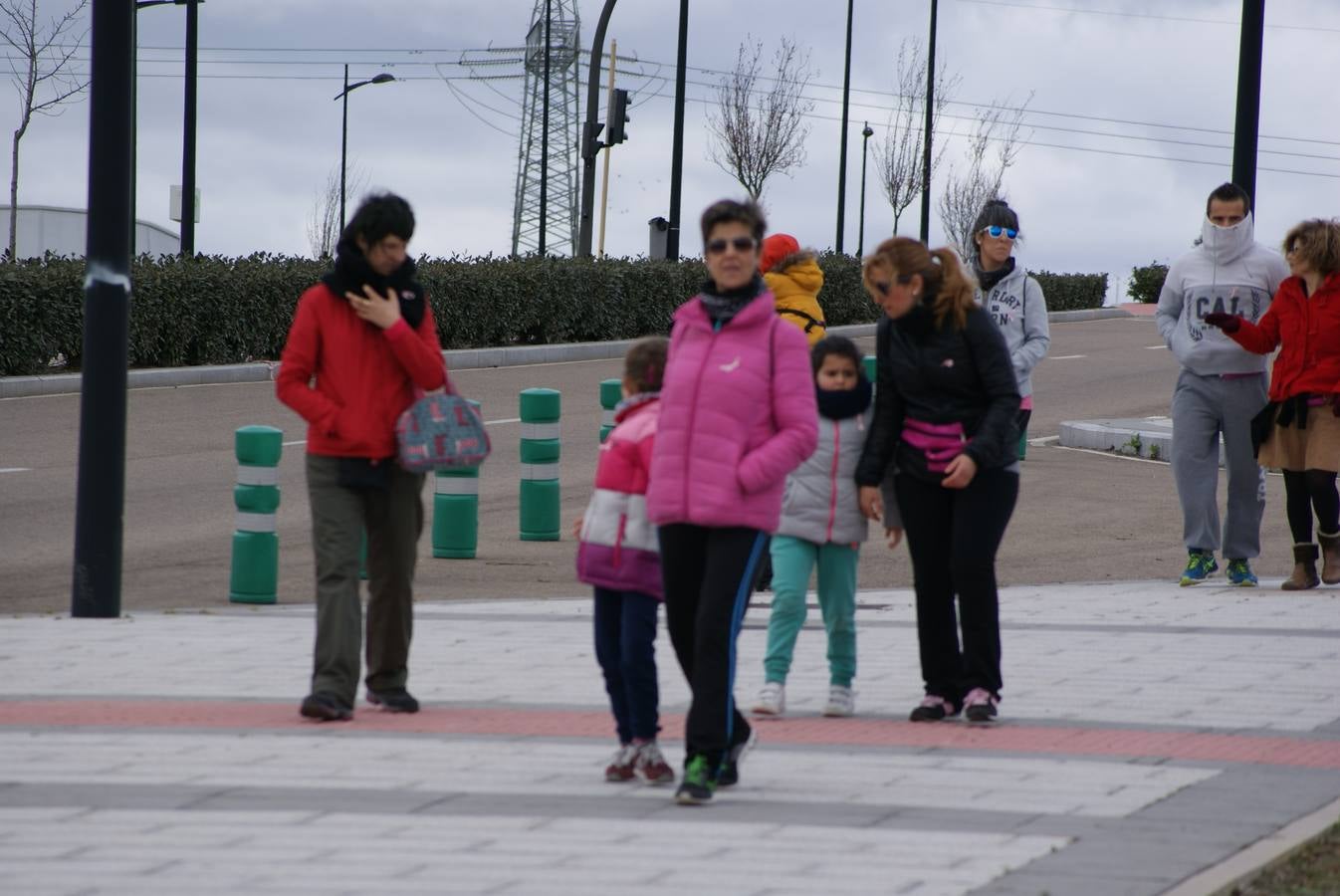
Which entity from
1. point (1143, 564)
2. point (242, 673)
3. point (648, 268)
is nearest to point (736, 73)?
point (648, 268)

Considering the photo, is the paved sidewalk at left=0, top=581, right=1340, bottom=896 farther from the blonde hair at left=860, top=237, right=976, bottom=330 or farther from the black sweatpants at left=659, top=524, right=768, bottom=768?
the blonde hair at left=860, top=237, right=976, bottom=330

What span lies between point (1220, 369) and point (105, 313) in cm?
555

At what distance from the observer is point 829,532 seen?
7449mm

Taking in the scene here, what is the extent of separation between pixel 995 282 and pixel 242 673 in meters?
4.09

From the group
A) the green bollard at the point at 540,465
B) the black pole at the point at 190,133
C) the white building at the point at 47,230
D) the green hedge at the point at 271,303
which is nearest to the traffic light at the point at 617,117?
the green hedge at the point at 271,303

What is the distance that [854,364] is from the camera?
7.36 meters

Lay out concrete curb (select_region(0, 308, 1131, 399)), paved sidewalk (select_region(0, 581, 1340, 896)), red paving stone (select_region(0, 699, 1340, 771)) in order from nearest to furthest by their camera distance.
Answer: paved sidewalk (select_region(0, 581, 1340, 896)) → red paving stone (select_region(0, 699, 1340, 771)) → concrete curb (select_region(0, 308, 1131, 399))

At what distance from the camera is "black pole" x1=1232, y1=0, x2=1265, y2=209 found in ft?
46.4

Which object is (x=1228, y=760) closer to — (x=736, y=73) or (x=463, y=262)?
(x=463, y=262)

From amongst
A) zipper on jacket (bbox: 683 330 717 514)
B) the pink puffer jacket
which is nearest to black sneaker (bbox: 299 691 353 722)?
the pink puffer jacket

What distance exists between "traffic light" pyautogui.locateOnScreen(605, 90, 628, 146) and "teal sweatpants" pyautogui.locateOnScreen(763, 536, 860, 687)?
24660mm

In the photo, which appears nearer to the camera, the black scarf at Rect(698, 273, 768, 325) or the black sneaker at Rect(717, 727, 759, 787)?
the black scarf at Rect(698, 273, 768, 325)

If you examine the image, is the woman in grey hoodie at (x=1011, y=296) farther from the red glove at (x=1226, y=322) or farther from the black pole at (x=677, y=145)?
the black pole at (x=677, y=145)

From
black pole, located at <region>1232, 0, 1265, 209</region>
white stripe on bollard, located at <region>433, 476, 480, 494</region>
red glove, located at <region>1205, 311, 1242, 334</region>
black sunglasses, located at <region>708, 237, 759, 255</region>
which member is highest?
black pole, located at <region>1232, 0, 1265, 209</region>
